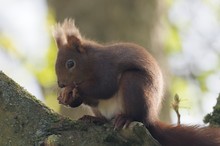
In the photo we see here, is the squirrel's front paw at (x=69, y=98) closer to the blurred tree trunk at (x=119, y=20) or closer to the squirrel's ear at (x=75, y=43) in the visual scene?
the squirrel's ear at (x=75, y=43)

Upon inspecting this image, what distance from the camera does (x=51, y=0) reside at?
225 inches

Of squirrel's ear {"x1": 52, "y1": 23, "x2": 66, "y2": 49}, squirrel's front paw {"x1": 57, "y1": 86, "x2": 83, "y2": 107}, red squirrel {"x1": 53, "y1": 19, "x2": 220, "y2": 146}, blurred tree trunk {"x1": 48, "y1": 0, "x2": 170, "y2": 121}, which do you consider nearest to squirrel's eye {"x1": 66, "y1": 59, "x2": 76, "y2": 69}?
red squirrel {"x1": 53, "y1": 19, "x2": 220, "y2": 146}

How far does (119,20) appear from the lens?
17.5 ft

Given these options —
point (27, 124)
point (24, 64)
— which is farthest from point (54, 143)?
point (24, 64)

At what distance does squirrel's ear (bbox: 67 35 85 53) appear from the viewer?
351 centimetres

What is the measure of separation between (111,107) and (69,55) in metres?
0.55

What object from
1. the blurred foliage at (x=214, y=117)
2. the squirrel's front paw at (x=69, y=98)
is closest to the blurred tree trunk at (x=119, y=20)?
the squirrel's front paw at (x=69, y=98)

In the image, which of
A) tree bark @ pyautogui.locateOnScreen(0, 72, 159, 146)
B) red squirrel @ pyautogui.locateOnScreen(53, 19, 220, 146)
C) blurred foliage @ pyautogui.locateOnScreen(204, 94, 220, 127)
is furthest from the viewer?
blurred foliage @ pyautogui.locateOnScreen(204, 94, 220, 127)

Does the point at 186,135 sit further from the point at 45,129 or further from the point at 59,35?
the point at 59,35

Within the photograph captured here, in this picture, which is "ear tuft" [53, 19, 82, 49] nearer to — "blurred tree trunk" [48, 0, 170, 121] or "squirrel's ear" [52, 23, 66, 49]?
"squirrel's ear" [52, 23, 66, 49]

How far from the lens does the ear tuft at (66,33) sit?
352 cm

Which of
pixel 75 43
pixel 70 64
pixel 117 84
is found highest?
pixel 75 43

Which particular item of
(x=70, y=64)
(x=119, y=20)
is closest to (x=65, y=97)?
(x=70, y=64)

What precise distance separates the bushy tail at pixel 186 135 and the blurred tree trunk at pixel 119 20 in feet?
7.80
